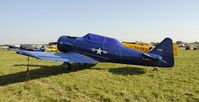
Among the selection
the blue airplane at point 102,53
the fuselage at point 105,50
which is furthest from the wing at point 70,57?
the fuselage at point 105,50

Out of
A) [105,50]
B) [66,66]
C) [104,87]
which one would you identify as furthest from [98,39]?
[104,87]

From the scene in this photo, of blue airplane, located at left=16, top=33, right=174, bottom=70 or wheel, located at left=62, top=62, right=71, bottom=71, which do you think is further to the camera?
wheel, located at left=62, top=62, right=71, bottom=71

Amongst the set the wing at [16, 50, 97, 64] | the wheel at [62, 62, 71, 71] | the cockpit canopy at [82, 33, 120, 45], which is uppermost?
the cockpit canopy at [82, 33, 120, 45]

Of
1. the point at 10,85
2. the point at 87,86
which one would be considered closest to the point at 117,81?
the point at 87,86

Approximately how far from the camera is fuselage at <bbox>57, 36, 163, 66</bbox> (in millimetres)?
12695

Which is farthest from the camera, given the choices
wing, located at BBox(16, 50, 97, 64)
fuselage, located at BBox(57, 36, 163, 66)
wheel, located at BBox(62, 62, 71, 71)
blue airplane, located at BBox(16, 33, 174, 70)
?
wheel, located at BBox(62, 62, 71, 71)

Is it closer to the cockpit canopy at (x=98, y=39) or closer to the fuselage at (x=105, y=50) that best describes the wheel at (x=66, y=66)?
the fuselage at (x=105, y=50)

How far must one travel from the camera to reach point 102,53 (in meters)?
13.8

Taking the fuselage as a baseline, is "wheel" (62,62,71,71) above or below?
below

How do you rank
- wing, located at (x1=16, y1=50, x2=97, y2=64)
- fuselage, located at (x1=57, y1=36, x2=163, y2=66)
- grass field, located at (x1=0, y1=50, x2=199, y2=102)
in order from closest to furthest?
grass field, located at (x1=0, y1=50, x2=199, y2=102)
wing, located at (x1=16, y1=50, x2=97, y2=64)
fuselage, located at (x1=57, y1=36, x2=163, y2=66)

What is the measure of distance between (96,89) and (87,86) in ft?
2.18

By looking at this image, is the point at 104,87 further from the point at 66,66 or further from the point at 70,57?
the point at 66,66

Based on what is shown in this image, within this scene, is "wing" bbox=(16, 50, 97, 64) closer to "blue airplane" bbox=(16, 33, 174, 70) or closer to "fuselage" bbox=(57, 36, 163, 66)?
"blue airplane" bbox=(16, 33, 174, 70)

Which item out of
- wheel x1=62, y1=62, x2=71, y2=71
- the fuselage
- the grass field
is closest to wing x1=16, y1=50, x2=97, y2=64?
the fuselage
